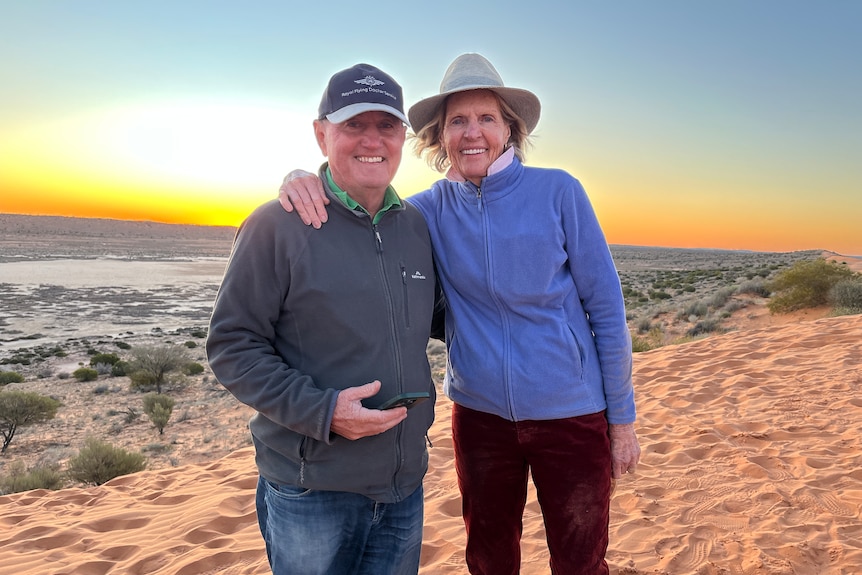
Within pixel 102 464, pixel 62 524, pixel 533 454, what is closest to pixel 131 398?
pixel 102 464

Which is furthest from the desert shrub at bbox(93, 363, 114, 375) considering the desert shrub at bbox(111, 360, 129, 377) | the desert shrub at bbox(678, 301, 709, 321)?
the desert shrub at bbox(678, 301, 709, 321)

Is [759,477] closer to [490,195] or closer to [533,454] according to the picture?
[533,454]

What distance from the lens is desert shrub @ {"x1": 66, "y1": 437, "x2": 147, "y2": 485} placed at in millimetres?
6922

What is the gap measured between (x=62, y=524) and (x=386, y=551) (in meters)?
4.27

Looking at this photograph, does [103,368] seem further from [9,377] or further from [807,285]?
[807,285]

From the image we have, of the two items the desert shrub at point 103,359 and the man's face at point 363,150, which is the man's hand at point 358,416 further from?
the desert shrub at point 103,359

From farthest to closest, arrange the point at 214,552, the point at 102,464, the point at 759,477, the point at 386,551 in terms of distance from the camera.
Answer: the point at 102,464, the point at 759,477, the point at 214,552, the point at 386,551

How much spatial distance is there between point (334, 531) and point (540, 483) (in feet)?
2.70

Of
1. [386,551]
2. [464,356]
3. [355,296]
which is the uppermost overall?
[355,296]

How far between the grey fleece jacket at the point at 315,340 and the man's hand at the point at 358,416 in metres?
0.03

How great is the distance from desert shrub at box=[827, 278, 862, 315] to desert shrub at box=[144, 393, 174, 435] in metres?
15.3

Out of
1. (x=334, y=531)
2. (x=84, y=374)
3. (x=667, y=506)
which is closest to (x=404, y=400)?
(x=334, y=531)

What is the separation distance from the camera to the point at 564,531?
2162mm

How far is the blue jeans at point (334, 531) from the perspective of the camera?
184cm
